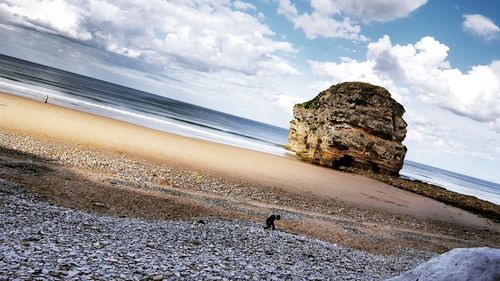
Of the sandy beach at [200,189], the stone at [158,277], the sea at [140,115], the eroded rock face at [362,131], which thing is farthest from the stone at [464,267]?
the sea at [140,115]

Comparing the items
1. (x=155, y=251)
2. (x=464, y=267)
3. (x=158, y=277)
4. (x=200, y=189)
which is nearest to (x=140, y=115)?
(x=200, y=189)

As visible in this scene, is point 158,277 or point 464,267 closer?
point 464,267

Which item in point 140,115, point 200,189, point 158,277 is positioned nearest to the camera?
point 158,277

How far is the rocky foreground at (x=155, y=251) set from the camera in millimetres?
9117

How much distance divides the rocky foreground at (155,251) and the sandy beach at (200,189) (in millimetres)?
2312

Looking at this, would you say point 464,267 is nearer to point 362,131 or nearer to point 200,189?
point 200,189

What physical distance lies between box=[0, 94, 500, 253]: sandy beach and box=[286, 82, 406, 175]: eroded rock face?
35.0 feet

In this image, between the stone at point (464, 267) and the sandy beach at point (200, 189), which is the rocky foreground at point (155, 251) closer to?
the sandy beach at point (200, 189)

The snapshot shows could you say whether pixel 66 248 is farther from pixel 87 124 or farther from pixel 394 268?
pixel 87 124

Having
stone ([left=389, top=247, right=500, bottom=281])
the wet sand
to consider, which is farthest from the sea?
stone ([left=389, top=247, right=500, bottom=281])

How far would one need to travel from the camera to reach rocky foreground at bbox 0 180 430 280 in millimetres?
9117

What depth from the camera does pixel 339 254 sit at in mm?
15781

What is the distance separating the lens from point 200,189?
2616 cm

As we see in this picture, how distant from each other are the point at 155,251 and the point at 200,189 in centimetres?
1453
